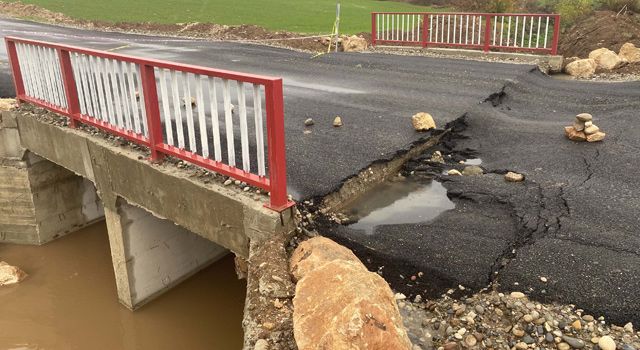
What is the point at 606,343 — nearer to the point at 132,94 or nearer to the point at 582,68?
the point at 132,94

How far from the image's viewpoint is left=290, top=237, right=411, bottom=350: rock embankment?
9.12 feet

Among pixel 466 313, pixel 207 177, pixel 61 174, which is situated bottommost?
pixel 61 174

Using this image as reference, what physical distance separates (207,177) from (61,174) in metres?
5.86

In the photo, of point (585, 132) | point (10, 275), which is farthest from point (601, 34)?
point (10, 275)

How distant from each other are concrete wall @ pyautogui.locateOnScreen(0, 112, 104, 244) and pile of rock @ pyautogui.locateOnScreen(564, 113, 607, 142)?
350 inches

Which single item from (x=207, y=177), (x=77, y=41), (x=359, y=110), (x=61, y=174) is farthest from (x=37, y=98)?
(x=77, y=41)

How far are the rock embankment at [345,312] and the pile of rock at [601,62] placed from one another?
1093 cm

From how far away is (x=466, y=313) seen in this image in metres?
3.54

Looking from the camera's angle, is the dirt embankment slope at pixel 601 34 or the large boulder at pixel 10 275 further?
the dirt embankment slope at pixel 601 34

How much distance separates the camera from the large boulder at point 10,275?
8375 millimetres

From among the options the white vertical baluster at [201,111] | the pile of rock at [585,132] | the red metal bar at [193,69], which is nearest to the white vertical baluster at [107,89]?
the red metal bar at [193,69]

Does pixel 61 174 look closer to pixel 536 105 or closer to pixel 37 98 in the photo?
pixel 37 98

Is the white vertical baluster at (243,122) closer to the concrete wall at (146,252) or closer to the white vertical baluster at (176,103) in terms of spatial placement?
the white vertical baluster at (176,103)

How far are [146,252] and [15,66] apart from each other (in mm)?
3720
